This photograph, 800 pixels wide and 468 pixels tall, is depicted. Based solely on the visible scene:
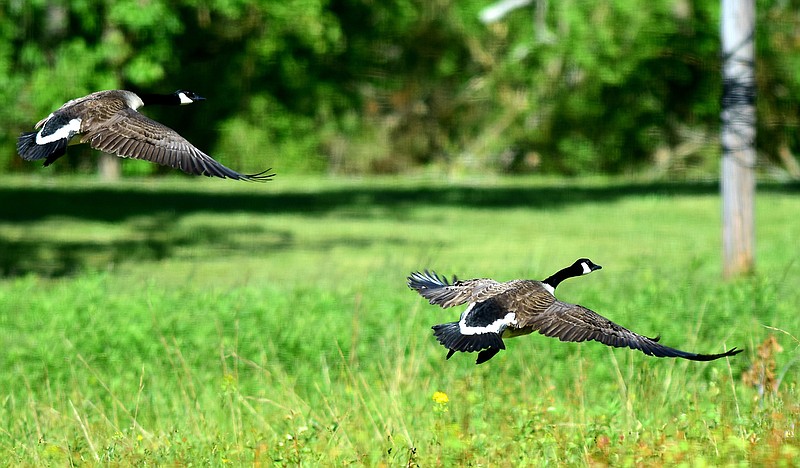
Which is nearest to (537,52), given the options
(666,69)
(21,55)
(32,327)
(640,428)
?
(666,69)

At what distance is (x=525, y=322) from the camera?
4.21 metres

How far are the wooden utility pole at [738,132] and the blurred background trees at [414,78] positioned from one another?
10.7 m

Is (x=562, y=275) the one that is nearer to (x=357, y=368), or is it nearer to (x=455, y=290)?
(x=455, y=290)

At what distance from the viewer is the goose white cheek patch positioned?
4484mm

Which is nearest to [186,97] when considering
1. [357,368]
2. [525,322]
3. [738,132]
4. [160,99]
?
[160,99]

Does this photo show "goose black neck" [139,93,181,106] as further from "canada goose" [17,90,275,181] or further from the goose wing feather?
the goose wing feather

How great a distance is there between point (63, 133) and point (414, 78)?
3460 centimetres

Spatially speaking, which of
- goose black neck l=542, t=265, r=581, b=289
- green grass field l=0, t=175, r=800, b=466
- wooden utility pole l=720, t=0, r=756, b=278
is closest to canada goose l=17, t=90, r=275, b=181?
goose black neck l=542, t=265, r=581, b=289

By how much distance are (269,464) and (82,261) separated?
A: 37.2 feet

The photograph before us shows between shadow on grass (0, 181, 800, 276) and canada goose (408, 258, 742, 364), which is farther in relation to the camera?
shadow on grass (0, 181, 800, 276)

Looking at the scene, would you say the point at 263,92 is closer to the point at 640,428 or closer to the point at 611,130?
the point at 611,130

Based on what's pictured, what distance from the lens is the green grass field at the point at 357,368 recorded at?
6.54 meters

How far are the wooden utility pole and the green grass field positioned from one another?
1.42 feet

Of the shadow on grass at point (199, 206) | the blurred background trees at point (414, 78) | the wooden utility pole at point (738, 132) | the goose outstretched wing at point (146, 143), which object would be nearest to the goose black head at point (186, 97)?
the goose outstretched wing at point (146, 143)
